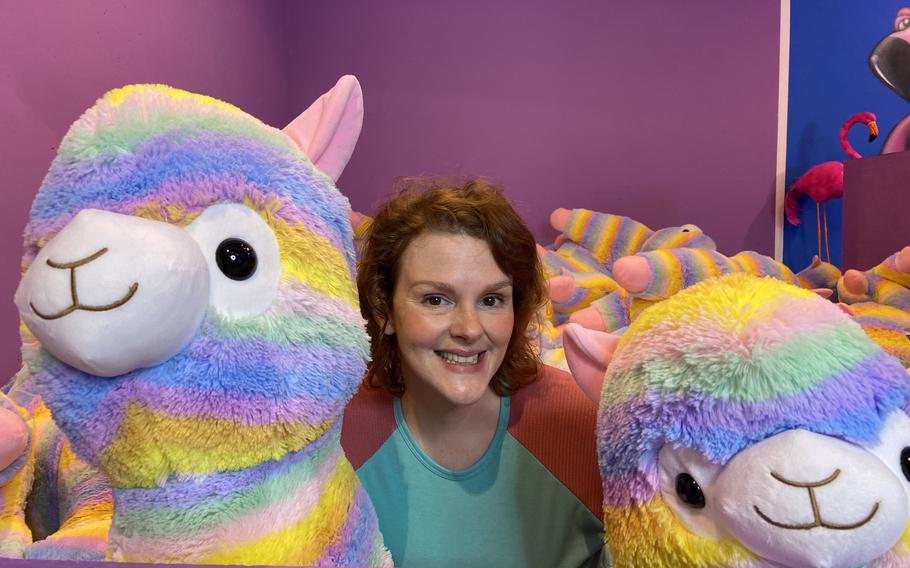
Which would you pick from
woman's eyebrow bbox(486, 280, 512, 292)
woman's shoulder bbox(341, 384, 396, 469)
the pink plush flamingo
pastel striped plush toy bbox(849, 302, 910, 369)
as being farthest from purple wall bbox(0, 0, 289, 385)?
the pink plush flamingo

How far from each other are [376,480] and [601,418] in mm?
583

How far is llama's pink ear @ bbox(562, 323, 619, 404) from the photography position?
67 centimetres

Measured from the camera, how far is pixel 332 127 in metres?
0.64

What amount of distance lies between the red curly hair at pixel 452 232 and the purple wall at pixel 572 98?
5.30ft

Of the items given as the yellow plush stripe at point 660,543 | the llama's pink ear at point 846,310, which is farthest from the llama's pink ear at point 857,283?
the yellow plush stripe at point 660,543

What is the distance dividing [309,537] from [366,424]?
577mm

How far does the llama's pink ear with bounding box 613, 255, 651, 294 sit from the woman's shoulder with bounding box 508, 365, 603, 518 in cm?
58

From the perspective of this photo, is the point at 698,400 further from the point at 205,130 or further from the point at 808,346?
the point at 205,130

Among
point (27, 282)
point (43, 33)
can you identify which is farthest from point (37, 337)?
point (43, 33)

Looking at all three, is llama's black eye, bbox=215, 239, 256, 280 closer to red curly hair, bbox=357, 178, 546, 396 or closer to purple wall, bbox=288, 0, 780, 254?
red curly hair, bbox=357, 178, 546, 396

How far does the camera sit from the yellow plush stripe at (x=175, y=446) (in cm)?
52

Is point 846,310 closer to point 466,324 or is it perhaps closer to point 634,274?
point 466,324

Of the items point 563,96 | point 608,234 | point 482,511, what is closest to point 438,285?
point 482,511

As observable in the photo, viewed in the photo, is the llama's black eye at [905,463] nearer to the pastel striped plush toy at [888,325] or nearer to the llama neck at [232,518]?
the llama neck at [232,518]
